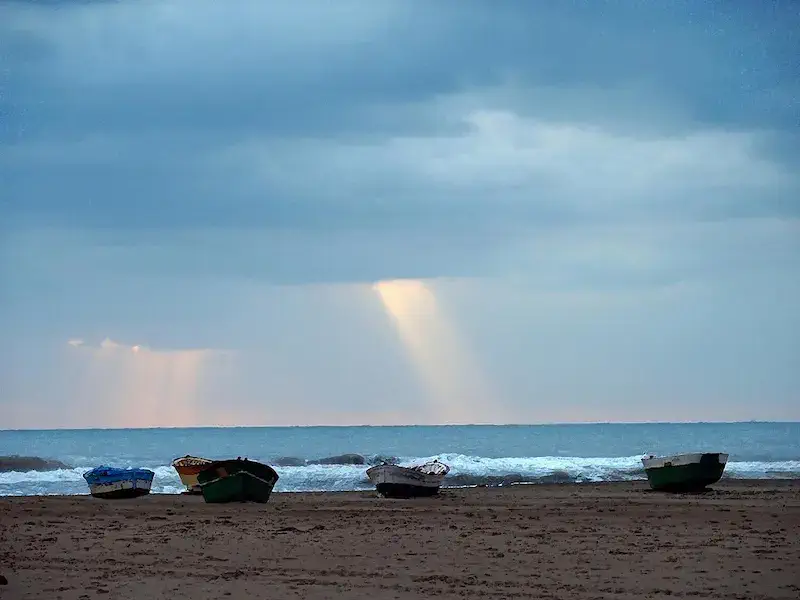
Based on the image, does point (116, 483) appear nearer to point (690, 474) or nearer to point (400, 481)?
point (400, 481)

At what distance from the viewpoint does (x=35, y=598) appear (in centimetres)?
1265

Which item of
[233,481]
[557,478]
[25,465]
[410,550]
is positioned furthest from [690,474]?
[25,465]

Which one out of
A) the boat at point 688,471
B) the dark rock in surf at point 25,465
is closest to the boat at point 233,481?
the boat at point 688,471

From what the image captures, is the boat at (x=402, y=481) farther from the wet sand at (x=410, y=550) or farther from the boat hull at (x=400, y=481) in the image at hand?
the wet sand at (x=410, y=550)

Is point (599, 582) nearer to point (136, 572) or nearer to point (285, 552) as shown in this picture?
point (285, 552)

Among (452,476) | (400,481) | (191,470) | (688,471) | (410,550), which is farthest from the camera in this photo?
(452,476)

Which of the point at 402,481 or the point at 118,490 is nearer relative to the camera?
the point at 402,481

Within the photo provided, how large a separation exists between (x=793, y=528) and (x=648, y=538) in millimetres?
3498

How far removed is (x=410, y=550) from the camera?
16.8 meters

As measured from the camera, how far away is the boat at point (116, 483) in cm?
3316

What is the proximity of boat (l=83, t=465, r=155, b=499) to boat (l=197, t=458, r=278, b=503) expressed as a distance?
209 inches

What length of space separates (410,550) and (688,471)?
1730 centimetres

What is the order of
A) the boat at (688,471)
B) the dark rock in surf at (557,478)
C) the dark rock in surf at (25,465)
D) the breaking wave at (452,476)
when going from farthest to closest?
the dark rock in surf at (25,465), the dark rock in surf at (557,478), the breaking wave at (452,476), the boat at (688,471)

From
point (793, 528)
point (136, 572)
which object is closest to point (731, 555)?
point (793, 528)
